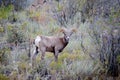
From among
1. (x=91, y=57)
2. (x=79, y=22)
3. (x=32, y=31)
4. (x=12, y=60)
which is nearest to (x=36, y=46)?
(x=12, y=60)

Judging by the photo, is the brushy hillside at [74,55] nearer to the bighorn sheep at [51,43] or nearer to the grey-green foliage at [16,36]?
the grey-green foliage at [16,36]

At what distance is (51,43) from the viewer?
10148 mm

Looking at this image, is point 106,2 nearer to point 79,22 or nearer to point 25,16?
point 79,22

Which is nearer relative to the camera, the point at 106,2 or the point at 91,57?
the point at 91,57

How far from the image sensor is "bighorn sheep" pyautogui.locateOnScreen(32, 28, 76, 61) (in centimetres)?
966

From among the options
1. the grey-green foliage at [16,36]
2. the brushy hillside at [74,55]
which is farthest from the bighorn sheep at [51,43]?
the grey-green foliage at [16,36]

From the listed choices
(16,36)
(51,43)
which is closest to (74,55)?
(51,43)

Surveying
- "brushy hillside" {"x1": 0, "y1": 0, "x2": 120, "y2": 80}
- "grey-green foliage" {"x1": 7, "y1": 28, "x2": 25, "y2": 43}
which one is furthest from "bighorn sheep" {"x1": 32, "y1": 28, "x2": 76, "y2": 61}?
"grey-green foliage" {"x1": 7, "y1": 28, "x2": 25, "y2": 43}

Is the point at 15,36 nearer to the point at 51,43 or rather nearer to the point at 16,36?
the point at 16,36

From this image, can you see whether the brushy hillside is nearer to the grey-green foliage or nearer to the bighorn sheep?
the grey-green foliage

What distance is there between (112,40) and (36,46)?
8.25 feet

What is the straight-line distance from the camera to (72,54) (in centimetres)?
1048

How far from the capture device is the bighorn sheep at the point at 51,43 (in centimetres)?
966

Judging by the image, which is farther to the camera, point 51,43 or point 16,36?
point 16,36
